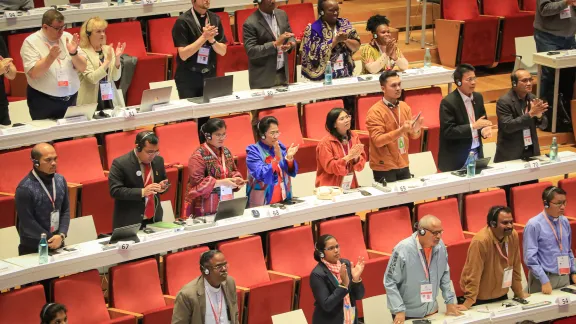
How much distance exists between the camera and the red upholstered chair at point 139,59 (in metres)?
9.00

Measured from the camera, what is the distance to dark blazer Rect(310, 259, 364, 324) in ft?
19.9

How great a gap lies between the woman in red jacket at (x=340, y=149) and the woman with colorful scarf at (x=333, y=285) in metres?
1.03

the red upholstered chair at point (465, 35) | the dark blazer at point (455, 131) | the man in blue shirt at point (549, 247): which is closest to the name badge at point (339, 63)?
the dark blazer at point (455, 131)

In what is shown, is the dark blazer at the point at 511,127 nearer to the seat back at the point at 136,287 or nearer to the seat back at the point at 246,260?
the seat back at the point at 246,260

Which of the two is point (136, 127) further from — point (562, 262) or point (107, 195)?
point (562, 262)

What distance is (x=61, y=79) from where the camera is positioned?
7633mm

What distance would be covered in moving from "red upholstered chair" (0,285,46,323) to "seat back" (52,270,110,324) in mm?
124

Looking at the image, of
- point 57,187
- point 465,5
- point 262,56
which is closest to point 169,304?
point 57,187

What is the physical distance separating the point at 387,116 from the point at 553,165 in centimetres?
141

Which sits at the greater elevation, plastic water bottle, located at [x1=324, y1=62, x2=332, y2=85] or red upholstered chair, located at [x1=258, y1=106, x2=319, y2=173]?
plastic water bottle, located at [x1=324, y1=62, x2=332, y2=85]

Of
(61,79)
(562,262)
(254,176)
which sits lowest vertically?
(562,262)

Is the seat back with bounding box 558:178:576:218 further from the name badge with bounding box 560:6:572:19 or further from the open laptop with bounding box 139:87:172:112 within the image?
the open laptop with bounding box 139:87:172:112

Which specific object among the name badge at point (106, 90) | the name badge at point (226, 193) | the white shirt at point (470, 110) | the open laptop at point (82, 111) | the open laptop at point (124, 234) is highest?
the name badge at point (106, 90)

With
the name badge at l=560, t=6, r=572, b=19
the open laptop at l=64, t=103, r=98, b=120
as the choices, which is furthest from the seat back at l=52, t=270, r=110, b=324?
the name badge at l=560, t=6, r=572, b=19
